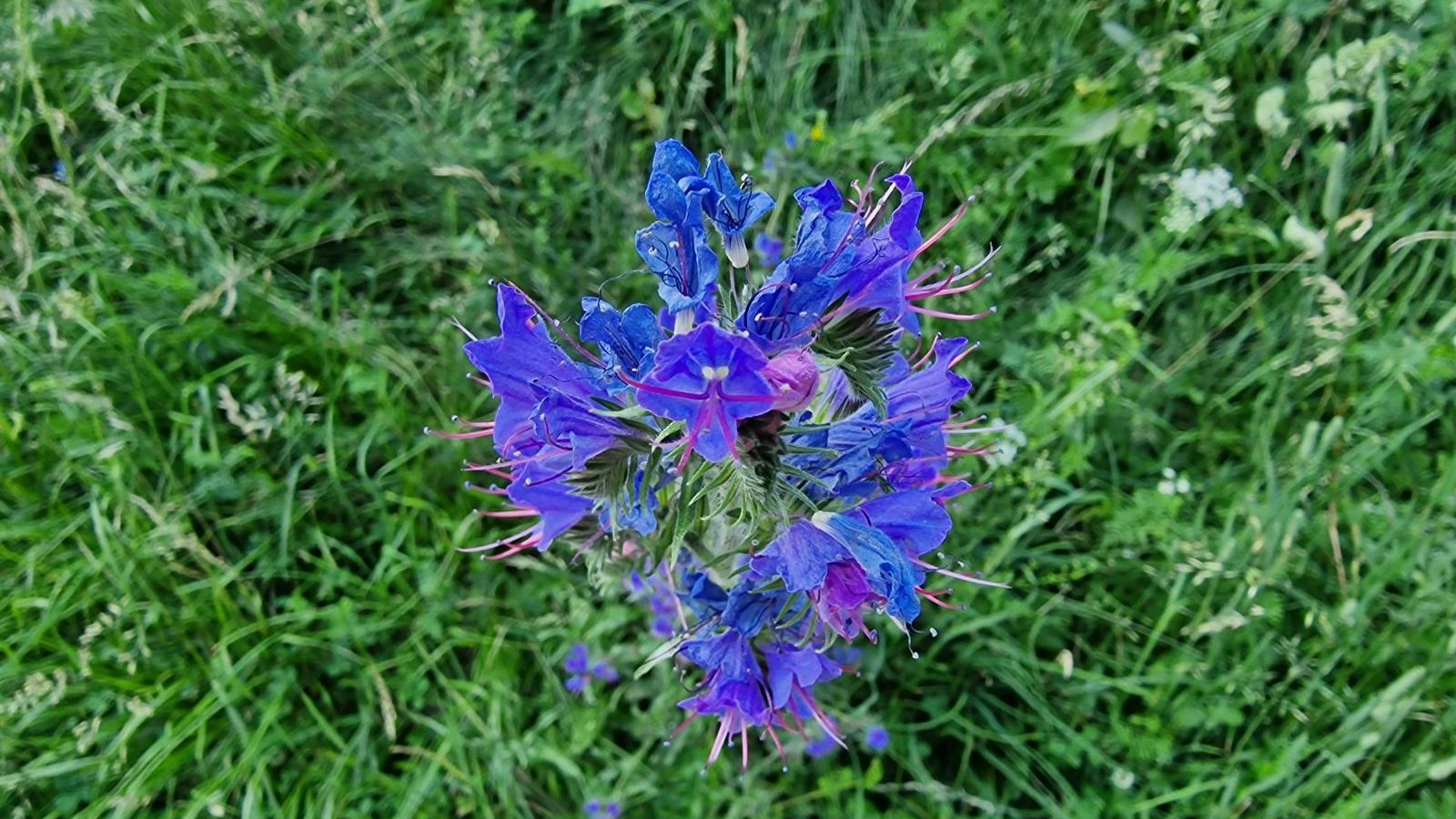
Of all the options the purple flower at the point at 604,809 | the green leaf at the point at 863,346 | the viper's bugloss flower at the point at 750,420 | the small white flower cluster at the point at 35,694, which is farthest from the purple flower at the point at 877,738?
the small white flower cluster at the point at 35,694

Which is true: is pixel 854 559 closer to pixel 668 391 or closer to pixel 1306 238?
pixel 668 391

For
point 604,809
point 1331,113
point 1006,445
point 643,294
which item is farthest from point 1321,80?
point 604,809

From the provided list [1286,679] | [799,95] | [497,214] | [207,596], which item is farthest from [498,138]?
[1286,679]

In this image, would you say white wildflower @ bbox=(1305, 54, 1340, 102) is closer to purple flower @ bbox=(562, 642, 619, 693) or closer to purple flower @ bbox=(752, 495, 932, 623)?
purple flower @ bbox=(752, 495, 932, 623)

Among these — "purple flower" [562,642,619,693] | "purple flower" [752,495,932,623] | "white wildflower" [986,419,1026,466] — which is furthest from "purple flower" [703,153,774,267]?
"purple flower" [562,642,619,693]

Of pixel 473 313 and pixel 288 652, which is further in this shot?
pixel 473 313

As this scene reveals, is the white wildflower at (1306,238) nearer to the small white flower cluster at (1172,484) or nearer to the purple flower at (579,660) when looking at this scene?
the small white flower cluster at (1172,484)

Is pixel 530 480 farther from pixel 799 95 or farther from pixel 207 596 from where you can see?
pixel 799 95
